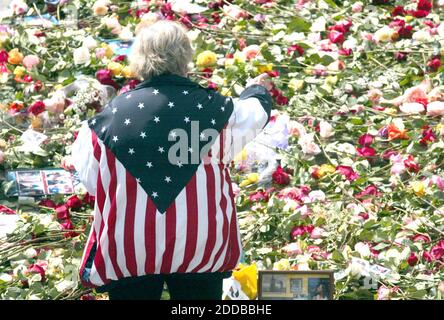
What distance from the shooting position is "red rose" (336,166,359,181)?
21.7 ft

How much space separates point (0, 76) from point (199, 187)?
3.42m

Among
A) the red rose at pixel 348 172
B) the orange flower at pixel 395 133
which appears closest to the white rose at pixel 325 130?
the orange flower at pixel 395 133

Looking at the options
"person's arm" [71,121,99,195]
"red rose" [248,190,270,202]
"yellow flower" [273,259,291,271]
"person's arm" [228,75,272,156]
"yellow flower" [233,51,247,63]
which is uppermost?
"person's arm" [228,75,272,156]

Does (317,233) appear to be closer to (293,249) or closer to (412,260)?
(293,249)

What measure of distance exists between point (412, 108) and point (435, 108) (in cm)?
15

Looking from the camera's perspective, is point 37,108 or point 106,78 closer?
point 37,108

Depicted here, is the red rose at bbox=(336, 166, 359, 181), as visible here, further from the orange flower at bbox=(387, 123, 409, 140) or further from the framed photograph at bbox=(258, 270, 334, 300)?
the framed photograph at bbox=(258, 270, 334, 300)

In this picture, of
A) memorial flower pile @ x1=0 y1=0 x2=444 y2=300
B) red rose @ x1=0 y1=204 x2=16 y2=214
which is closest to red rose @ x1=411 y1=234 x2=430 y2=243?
memorial flower pile @ x1=0 y1=0 x2=444 y2=300

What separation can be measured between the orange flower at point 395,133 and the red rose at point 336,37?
1.21m

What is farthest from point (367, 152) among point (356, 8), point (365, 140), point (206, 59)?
point (356, 8)

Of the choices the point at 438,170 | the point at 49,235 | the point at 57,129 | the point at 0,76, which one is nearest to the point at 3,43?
the point at 0,76

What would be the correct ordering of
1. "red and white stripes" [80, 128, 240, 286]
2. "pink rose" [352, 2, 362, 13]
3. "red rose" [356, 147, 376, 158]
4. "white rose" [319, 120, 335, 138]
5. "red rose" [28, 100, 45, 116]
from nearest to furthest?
"red and white stripes" [80, 128, 240, 286]
"red rose" [356, 147, 376, 158]
"white rose" [319, 120, 335, 138]
"red rose" [28, 100, 45, 116]
"pink rose" [352, 2, 362, 13]

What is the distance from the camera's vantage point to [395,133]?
6992mm

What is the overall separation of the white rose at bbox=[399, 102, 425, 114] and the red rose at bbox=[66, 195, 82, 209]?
1.80m
